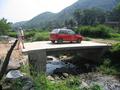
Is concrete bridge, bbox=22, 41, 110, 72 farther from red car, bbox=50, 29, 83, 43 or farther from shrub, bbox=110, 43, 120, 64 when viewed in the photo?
red car, bbox=50, 29, 83, 43

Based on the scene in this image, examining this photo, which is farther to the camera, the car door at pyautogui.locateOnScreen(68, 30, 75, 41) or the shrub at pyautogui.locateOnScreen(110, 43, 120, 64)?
the car door at pyautogui.locateOnScreen(68, 30, 75, 41)

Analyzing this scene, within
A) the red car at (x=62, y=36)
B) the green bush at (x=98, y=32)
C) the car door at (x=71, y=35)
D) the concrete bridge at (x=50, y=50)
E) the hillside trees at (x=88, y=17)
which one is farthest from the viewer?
the hillside trees at (x=88, y=17)

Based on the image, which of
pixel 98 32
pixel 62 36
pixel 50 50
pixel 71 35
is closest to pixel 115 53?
pixel 71 35

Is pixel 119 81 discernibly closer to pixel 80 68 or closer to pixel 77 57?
pixel 80 68

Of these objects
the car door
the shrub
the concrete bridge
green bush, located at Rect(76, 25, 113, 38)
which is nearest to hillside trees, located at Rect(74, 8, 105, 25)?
green bush, located at Rect(76, 25, 113, 38)

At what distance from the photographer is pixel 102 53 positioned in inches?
1318

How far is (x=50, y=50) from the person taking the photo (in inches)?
1131

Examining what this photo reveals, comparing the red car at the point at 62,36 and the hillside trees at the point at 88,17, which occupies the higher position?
the red car at the point at 62,36

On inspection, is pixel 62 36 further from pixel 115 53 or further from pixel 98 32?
pixel 98 32

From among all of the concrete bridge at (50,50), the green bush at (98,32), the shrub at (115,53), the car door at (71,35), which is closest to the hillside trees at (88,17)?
the green bush at (98,32)

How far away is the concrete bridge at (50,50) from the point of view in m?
24.8

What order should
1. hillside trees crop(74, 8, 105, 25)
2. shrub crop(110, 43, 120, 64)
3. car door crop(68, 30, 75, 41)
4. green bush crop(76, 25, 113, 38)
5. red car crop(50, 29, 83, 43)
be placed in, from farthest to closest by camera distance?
hillside trees crop(74, 8, 105, 25)
green bush crop(76, 25, 113, 38)
car door crop(68, 30, 75, 41)
red car crop(50, 29, 83, 43)
shrub crop(110, 43, 120, 64)

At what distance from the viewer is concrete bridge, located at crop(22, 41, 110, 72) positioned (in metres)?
24.8

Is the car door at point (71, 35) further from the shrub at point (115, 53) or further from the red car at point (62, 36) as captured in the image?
the shrub at point (115, 53)
